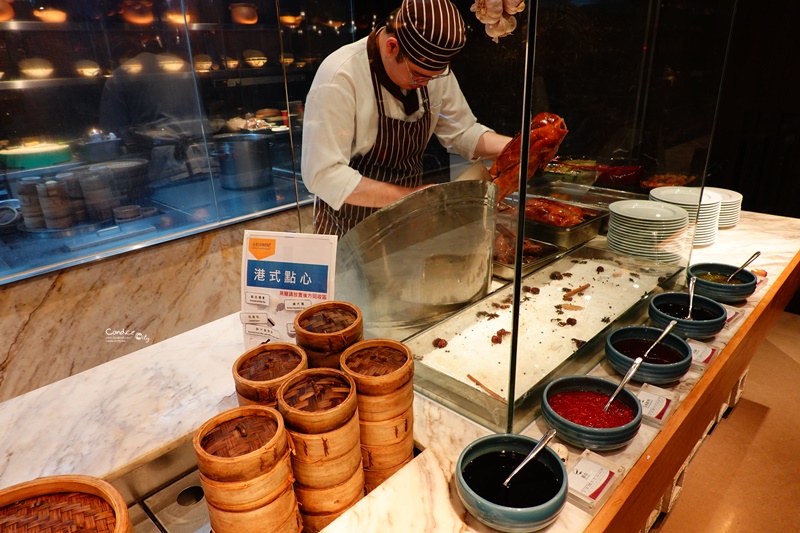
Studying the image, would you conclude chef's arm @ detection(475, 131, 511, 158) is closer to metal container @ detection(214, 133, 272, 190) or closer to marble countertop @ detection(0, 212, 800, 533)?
marble countertop @ detection(0, 212, 800, 533)

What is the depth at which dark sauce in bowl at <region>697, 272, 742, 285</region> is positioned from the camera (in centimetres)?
185

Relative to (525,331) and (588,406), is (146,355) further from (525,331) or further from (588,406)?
(588,406)

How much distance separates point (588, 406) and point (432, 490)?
0.44 m

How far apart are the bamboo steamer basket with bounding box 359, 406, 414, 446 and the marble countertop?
79 millimetres

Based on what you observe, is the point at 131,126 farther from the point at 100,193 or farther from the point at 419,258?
the point at 419,258

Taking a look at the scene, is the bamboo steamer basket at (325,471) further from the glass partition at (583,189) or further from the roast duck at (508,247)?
the roast duck at (508,247)

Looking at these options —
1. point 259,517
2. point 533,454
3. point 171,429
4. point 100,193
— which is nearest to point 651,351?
point 533,454

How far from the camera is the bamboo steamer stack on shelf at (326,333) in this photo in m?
1.02

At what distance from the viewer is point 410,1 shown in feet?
3.22

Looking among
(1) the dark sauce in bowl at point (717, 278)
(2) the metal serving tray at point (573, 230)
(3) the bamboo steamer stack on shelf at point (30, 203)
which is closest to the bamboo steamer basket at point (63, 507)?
(2) the metal serving tray at point (573, 230)

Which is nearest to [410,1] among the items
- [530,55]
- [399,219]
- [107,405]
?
[530,55]

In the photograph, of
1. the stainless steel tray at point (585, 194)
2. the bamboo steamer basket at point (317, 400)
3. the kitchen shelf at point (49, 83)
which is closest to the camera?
the bamboo steamer basket at point (317, 400)

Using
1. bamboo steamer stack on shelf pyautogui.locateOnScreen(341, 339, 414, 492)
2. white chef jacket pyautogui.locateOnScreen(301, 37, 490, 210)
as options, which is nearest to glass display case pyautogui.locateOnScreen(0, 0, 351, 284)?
white chef jacket pyautogui.locateOnScreen(301, 37, 490, 210)

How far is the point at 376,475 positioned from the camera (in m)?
1.00
